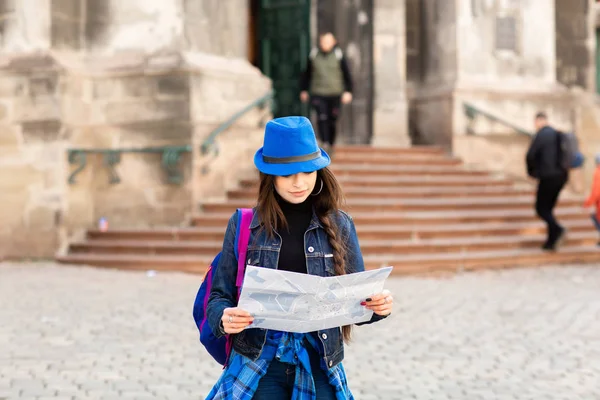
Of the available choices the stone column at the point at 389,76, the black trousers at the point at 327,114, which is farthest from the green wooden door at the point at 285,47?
the black trousers at the point at 327,114

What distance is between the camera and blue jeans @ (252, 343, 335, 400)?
7.63 feet

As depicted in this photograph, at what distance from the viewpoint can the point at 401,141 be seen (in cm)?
1325

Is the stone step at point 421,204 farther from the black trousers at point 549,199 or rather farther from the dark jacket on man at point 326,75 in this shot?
the dark jacket on man at point 326,75

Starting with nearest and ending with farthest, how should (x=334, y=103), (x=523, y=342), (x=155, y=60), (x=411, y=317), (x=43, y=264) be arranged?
1. (x=523, y=342)
2. (x=411, y=317)
3. (x=43, y=264)
4. (x=155, y=60)
5. (x=334, y=103)

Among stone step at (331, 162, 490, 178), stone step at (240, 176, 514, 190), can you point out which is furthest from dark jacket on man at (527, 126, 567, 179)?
stone step at (331, 162, 490, 178)

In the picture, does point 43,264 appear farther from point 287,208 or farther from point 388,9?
point 287,208

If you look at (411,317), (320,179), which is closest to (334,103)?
(411,317)

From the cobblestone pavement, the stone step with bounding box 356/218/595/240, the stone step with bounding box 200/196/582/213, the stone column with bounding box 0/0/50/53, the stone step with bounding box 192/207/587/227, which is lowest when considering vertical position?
the cobblestone pavement

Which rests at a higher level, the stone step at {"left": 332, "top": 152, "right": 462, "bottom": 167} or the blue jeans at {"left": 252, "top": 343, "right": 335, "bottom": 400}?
the stone step at {"left": 332, "top": 152, "right": 462, "bottom": 167}

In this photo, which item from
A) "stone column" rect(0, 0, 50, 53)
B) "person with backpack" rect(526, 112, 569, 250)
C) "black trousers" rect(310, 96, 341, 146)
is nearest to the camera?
"person with backpack" rect(526, 112, 569, 250)

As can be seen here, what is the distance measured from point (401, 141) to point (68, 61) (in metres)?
5.63

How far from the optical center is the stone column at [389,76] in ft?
43.1

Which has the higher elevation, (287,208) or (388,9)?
(388,9)

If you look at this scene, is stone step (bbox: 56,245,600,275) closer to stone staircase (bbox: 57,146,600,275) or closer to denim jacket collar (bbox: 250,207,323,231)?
stone staircase (bbox: 57,146,600,275)
